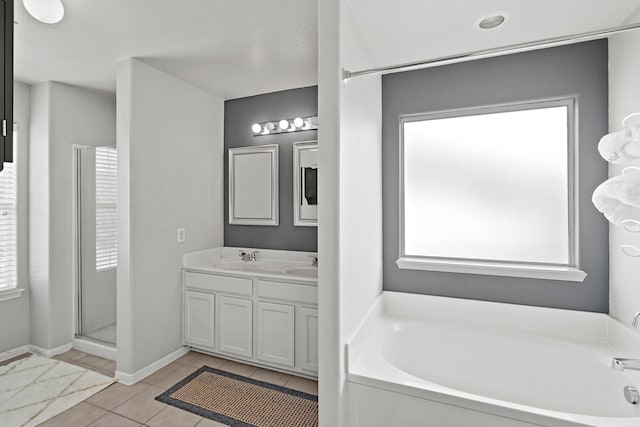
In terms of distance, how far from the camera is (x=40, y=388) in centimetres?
245

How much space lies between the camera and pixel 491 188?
228cm

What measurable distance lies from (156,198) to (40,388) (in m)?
1.63

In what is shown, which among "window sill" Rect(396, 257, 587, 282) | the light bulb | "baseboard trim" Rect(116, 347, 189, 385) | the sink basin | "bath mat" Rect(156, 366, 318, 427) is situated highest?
the light bulb

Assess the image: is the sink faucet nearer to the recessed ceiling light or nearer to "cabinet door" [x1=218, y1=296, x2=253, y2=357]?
"cabinet door" [x1=218, y1=296, x2=253, y2=357]

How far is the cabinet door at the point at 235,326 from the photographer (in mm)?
2725

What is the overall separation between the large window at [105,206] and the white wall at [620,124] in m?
3.85

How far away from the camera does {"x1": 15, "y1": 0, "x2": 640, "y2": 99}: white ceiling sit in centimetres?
175

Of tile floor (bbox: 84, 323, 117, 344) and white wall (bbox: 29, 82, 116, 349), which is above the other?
white wall (bbox: 29, 82, 116, 349)

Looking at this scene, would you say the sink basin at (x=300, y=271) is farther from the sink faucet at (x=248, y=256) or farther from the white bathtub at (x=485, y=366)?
the white bathtub at (x=485, y=366)

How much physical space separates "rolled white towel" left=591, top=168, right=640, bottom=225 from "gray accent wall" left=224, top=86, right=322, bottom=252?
2148 millimetres

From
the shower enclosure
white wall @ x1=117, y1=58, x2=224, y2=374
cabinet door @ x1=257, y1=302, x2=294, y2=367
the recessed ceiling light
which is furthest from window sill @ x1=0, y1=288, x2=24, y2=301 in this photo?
the recessed ceiling light

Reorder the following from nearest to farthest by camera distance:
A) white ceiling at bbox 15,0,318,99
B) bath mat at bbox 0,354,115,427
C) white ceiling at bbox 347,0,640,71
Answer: white ceiling at bbox 347,0,640,71
white ceiling at bbox 15,0,318,99
bath mat at bbox 0,354,115,427

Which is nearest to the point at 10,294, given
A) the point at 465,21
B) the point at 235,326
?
the point at 235,326

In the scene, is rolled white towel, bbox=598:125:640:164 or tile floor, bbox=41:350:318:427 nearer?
rolled white towel, bbox=598:125:640:164
